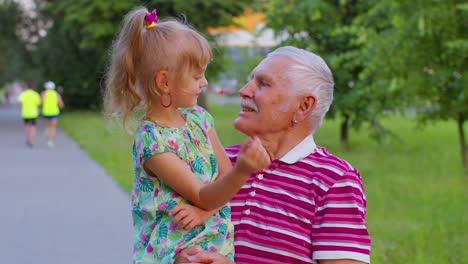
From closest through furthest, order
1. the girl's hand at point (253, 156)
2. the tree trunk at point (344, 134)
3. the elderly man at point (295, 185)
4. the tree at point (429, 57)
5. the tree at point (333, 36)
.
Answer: the girl's hand at point (253, 156) < the elderly man at point (295, 185) < the tree at point (429, 57) < the tree at point (333, 36) < the tree trunk at point (344, 134)

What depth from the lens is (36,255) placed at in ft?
23.0

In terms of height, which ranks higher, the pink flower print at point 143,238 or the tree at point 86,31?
the tree at point 86,31

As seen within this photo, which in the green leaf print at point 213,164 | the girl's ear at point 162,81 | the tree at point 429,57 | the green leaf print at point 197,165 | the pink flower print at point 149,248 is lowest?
the pink flower print at point 149,248

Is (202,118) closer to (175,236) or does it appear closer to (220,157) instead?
(220,157)

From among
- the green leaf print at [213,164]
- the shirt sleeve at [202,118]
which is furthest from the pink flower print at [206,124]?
the green leaf print at [213,164]

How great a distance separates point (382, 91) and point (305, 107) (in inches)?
389

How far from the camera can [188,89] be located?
238 cm

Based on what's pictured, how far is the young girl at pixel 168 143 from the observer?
229cm

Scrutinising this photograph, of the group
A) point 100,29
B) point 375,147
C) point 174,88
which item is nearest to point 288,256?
point 174,88

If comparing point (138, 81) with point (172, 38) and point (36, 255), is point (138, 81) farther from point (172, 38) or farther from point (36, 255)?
point (36, 255)

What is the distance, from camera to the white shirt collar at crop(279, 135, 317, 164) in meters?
2.67

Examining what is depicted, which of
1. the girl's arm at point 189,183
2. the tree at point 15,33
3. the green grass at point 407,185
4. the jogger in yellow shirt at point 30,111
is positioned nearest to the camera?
the girl's arm at point 189,183

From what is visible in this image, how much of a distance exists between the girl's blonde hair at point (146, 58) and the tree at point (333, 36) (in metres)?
12.6

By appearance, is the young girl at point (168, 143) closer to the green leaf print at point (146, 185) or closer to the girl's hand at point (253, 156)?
the green leaf print at point (146, 185)
